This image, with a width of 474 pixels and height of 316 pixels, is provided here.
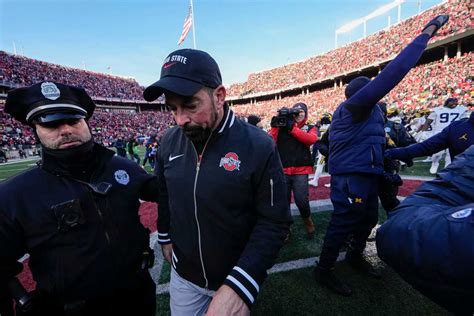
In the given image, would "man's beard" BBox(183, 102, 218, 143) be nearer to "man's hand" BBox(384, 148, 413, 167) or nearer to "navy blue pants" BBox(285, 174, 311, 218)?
"man's hand" BBox(384, 148, 413, 167)

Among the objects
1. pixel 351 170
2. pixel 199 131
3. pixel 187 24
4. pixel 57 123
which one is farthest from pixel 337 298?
pixel 187 24

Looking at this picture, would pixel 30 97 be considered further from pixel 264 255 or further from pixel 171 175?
pixel 264 255

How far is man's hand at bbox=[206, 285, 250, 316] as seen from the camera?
45.8 inches

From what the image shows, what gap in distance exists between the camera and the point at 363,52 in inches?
1401

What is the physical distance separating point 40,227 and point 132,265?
2.04 ft

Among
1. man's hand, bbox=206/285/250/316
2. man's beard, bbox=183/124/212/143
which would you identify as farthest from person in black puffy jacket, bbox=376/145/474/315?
man's beard, bbox=183/124/212/143

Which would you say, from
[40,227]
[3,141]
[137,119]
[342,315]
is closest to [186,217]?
[40,227]

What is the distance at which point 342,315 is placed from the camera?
2.40 m

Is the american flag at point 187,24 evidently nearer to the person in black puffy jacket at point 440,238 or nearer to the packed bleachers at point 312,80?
the packed bleachers at point 312,80

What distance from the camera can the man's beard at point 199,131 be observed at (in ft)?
4.59

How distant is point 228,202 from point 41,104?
1.33 m

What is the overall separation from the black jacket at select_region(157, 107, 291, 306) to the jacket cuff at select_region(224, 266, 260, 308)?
44 mm

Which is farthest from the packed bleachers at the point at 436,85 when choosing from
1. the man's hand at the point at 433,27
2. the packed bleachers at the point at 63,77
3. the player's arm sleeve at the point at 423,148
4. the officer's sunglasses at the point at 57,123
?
the packed bleachers at the point at 63,77

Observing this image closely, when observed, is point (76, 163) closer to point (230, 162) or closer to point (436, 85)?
point (230, 162)
